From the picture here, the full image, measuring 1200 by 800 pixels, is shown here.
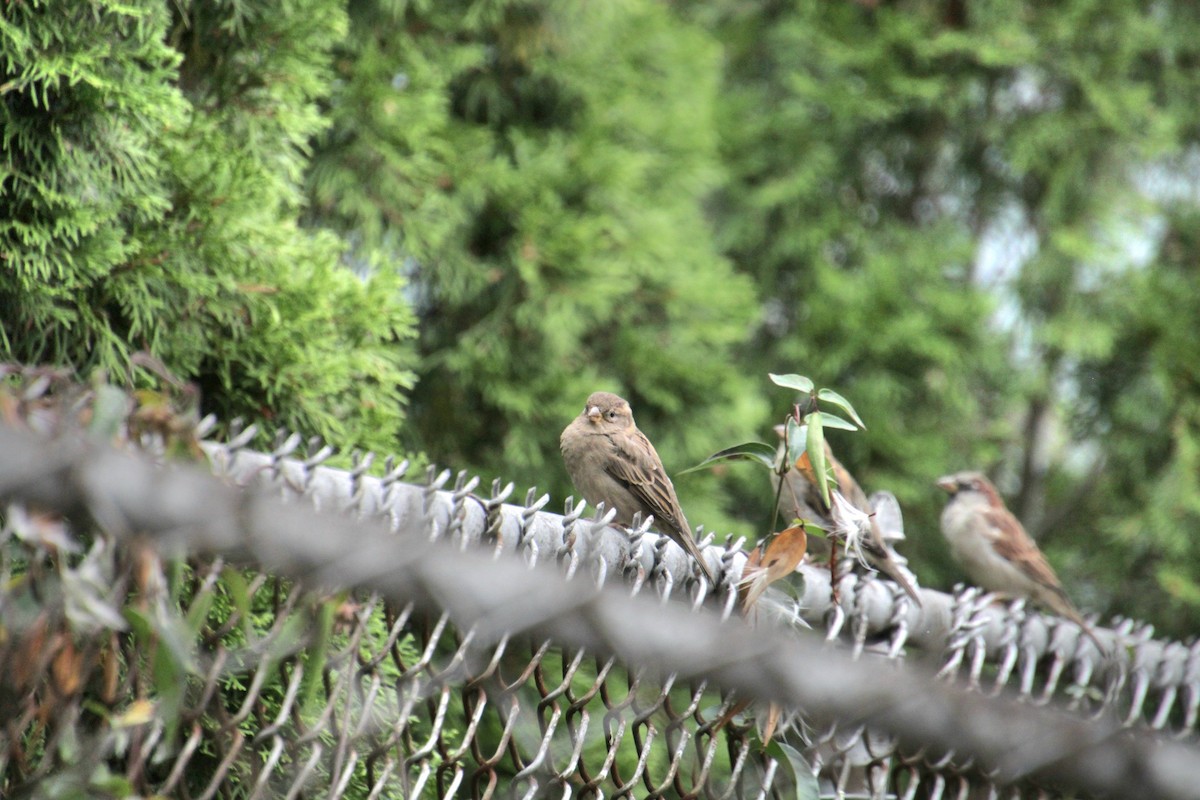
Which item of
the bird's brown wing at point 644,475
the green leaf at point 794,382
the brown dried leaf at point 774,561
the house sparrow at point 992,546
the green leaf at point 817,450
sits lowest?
the brown dried leaf at point 774,561

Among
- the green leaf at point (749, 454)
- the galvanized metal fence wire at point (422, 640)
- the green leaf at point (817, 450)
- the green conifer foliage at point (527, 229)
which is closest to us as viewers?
the galvanized metal fence wire at point (422, 640)

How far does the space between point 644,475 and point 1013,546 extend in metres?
1.99

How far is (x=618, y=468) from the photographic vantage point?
2842 millimetres

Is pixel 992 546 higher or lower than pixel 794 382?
higher

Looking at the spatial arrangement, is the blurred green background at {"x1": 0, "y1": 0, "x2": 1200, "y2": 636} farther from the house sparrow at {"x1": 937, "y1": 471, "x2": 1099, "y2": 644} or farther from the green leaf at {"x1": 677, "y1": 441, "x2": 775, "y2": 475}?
the green leaf at {"x1": 677, "y1": 441, "x2": 775, "y2": 475}

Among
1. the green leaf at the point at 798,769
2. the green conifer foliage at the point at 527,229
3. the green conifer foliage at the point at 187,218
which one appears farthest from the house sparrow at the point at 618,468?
the green leaf at the point at 798,769

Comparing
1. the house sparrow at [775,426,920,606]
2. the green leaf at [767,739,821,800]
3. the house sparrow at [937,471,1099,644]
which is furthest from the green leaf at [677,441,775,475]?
the house sparrow at [937,471,1099,644]

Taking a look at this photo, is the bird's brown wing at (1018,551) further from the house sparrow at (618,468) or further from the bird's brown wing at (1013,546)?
the house sparrow at (618,468)

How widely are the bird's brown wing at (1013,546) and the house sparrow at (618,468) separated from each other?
1.77m

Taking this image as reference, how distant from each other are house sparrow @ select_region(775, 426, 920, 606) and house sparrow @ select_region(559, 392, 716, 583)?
28cm

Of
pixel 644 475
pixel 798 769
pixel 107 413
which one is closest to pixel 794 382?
pixel 798 769

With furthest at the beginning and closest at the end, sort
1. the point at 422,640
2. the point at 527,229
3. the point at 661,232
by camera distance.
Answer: the point at 661,232
the point at 527,229
the point at 422,640

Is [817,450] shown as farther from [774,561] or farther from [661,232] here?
[661,232]

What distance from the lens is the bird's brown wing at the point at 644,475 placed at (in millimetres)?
2688
